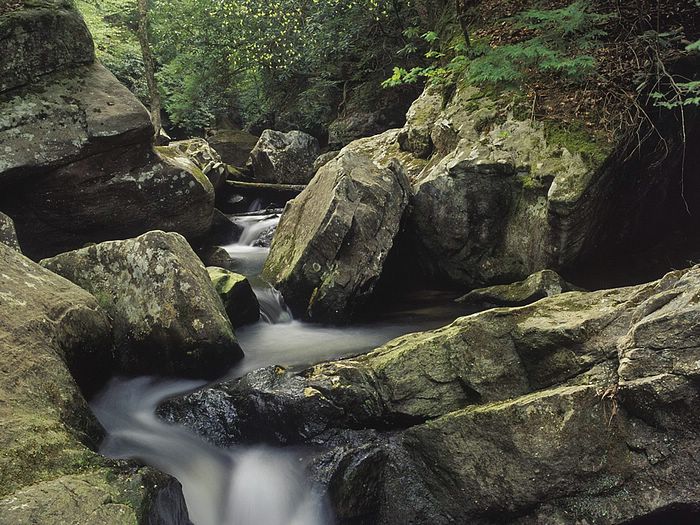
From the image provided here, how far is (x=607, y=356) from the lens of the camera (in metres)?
3.60

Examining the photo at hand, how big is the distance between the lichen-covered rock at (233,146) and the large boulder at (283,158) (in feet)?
8.07

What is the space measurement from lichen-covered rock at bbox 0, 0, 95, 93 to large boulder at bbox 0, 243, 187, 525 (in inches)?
177

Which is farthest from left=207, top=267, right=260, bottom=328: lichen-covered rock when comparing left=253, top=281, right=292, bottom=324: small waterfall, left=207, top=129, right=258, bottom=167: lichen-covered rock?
left=207, top=129, right=258, bottom=167: lichen-covered rock

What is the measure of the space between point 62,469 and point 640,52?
810 cm

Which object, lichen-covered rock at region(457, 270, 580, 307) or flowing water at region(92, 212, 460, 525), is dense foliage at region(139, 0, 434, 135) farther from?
flowing water at region(92, 212, 460, 525)

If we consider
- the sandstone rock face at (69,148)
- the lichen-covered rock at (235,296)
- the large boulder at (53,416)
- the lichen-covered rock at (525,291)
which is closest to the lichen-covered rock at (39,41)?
the sandstone rock face at (69,148)

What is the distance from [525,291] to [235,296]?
12.3 feet

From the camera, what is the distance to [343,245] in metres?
6.87

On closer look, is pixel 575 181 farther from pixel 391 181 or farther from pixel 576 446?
pixel 576 446

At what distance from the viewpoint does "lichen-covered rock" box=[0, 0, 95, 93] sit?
7281 mm

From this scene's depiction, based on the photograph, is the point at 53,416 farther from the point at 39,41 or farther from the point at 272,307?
the point at 39,41

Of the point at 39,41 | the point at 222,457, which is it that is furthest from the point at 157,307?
the point at 39,41

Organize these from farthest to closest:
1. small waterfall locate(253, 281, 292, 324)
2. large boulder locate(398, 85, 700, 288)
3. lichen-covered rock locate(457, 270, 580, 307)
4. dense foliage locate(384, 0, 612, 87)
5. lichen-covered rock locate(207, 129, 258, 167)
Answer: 1. lichen-covered rock locate(207, 129, 258, 167)
2. small waterfall locate(253, 281, 292, 324)
3. large boulder locate(398, 85, 700, 288)
4. dense foliage locate(384, 0, 612, 87)
5. lichen-covered rock locate(457, 270, 580, 307)

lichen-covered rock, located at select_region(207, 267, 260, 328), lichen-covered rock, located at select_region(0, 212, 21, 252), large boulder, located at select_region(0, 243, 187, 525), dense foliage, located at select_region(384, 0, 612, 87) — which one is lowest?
lichen-covered rock, located at select_region(207, 267, 260, 328)
